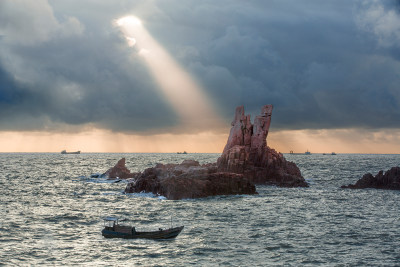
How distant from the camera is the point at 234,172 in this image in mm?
89250

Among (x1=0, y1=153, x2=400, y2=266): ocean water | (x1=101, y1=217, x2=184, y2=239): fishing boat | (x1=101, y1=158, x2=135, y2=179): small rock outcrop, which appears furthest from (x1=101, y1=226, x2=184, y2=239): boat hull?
(x1=101, y1=158, x2=135, y2=179): small rock outcrop

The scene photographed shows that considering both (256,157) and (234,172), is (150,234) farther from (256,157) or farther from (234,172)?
(256,157)

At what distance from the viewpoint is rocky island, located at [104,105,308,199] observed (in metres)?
63.7

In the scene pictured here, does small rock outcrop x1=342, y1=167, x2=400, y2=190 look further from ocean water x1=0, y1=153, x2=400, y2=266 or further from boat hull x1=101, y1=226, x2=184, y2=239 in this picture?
boat hull x1=101, y1=226, x2=184, y2=239

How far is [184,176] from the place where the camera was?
211 ft

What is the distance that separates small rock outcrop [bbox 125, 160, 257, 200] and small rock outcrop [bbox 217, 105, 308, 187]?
71.6ft

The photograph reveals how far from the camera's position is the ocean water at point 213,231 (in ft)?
103

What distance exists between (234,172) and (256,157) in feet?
29.1

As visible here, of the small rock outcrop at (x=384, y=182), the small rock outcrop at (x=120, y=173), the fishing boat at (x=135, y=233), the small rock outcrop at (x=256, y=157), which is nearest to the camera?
the fishing boat at (x=135, y=233)

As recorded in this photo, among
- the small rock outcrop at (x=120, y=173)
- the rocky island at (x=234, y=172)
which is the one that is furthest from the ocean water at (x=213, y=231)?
the small rock outcrop at (x=120, y=173)

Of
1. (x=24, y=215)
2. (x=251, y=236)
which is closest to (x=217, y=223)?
(x=251, y=236)

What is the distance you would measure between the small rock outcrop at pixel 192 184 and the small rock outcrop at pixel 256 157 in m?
21.8

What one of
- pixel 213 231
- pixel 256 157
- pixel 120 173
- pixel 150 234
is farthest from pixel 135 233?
pixel 120 173

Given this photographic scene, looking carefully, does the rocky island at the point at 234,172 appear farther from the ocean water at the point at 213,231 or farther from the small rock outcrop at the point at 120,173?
the ocean water at the point at 213,231
